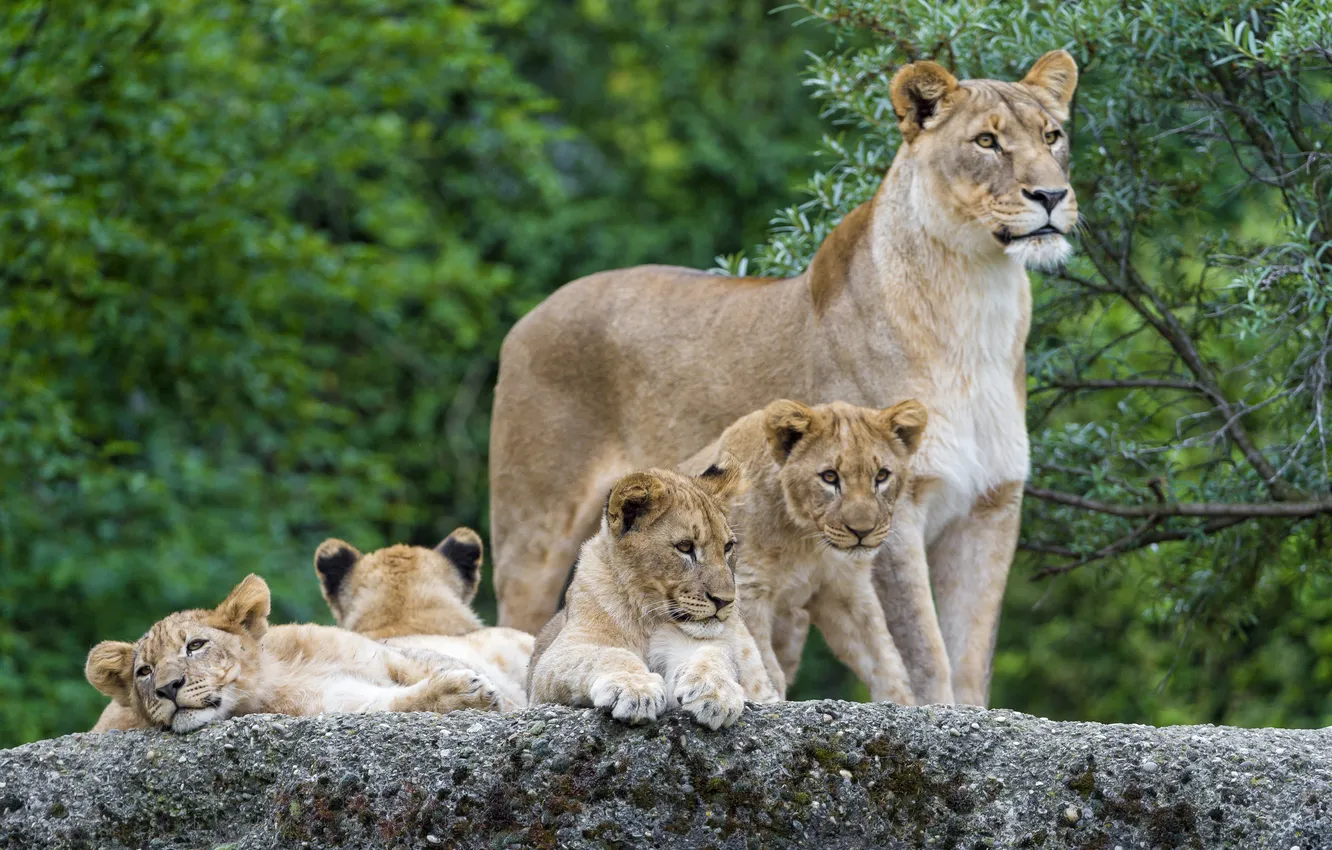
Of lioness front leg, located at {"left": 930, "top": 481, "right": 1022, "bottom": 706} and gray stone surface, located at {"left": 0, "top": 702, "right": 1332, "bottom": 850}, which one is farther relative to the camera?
lioness front leg, located at {"left": 930, "top": 481, "right": 1022, "bottom": 706}

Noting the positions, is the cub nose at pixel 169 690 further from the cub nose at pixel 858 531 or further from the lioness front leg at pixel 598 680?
the cub nose at pixel 858 531

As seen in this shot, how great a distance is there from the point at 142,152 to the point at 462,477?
17.7ft

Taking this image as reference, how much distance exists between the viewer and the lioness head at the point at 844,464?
5480mm

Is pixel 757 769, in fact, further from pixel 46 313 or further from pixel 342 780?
pixel 46 313

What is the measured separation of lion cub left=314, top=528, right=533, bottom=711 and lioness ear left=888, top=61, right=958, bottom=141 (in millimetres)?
2059

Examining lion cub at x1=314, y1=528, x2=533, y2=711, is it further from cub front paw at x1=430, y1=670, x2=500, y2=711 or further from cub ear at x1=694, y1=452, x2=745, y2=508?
cub ear at x1=694, y1=452, x2=745, y2=508

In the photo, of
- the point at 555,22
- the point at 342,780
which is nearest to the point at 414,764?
the point at 342,780

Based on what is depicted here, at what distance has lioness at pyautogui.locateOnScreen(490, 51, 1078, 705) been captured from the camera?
601 centimetres

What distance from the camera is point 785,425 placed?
561 cm

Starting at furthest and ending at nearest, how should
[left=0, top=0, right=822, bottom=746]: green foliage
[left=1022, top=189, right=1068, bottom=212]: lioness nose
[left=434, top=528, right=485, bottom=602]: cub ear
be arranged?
[left=0, top=0, right=822, bottom=746]: green foliage < [left=434, top=528, right=485, bottom=602]: cub ear < [left=1022, top=189, right=1068, bottom=212]: lioness nose

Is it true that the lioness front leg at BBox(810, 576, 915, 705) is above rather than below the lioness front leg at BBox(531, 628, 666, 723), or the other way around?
below

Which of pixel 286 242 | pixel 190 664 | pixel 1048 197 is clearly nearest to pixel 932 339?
pixel 1048 197

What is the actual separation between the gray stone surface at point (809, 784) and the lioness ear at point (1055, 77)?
8.73 feet

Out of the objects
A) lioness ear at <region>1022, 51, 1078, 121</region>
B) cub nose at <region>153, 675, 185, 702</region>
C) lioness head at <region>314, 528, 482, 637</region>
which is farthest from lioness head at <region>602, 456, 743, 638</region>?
lioness ear at <region>1022, 51, 1078, 121</region>
